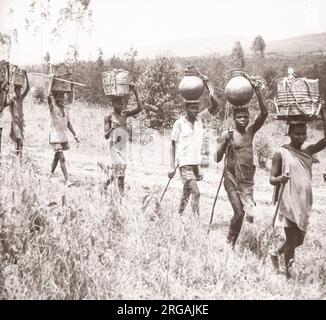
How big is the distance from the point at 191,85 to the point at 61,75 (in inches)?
85.7

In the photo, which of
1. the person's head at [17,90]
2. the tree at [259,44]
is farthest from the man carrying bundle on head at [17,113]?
the tree at [259,44]

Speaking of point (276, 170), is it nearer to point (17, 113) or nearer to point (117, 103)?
point (117, 103)

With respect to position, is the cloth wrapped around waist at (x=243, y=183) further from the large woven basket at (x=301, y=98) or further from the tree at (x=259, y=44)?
the tree at (x=259, y=44)

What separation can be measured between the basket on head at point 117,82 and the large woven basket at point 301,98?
2.32 meters

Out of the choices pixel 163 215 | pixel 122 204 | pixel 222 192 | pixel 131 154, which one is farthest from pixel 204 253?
pixel 131 154

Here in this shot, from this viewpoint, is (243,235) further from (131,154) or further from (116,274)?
(131,154)

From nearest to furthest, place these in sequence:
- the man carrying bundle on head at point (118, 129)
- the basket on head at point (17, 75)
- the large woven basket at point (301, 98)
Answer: the large woven basket at point (301, 98)
the man carrying bundle on head at point (118, 129)
the basket on head at point (17, 75)

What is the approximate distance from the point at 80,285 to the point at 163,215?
1217mm

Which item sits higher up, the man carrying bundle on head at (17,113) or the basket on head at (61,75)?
the basket on head at (61,75)

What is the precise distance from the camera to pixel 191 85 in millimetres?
5336

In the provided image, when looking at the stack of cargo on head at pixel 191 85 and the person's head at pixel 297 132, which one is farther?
the stack of cargo on head at pixel 191 85

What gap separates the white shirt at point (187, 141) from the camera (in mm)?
5500

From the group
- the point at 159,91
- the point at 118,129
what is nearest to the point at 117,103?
the point at 118,129

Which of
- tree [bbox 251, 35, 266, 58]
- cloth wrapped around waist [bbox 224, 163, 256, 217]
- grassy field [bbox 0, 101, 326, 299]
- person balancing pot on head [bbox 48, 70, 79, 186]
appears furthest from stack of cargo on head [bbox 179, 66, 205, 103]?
tree [bbox 251, 35, 266, 58]
